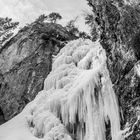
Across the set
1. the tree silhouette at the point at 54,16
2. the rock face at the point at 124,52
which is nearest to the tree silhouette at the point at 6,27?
the tree silhouette at the point at 54,16

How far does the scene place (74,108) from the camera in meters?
9.00

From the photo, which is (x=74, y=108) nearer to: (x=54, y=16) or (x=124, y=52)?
(x=124, y=52)

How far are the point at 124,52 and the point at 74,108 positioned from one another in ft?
8.54

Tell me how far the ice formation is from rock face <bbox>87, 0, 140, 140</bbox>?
16.8 inches

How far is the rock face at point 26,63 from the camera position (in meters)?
14.0

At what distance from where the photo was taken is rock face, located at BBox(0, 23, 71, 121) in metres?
14.0

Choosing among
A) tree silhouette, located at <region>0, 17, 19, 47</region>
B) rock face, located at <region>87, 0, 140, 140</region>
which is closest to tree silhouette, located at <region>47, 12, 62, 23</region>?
tree silhouette, located at <region>0, 17, 19, 47</region>

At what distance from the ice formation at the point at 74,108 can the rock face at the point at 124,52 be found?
43 centimetres

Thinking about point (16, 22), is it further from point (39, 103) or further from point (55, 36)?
point (39, 103)

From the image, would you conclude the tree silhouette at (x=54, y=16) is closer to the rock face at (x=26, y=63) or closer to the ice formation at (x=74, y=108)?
the rock face at (x=26, y=63)

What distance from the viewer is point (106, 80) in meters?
8.68

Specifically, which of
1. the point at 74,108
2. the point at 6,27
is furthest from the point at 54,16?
the point at 74,108

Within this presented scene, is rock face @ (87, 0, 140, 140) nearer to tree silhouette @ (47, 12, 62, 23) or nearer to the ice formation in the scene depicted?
the ice formation

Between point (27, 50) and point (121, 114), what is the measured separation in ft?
30.6
